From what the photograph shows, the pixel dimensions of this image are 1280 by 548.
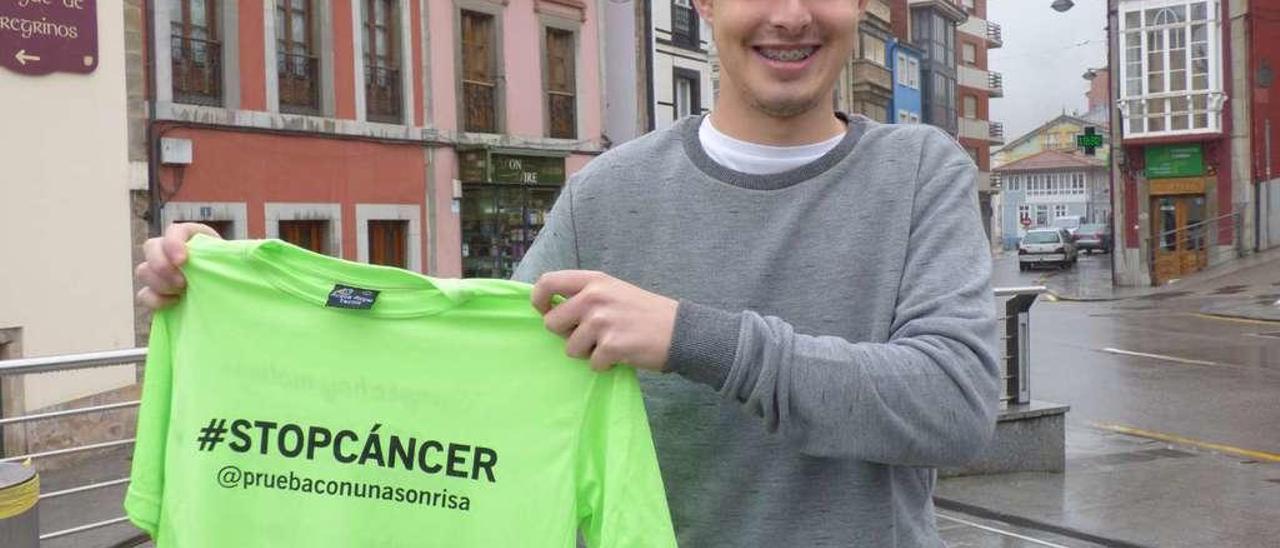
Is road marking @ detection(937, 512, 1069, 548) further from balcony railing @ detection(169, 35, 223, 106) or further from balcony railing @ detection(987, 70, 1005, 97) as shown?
balcony railing @ detection(987, 70, 1005, 97)

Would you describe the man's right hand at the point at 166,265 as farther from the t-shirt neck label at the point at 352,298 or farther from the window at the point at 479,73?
the window at the point at 479,73

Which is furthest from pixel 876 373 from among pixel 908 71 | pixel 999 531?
pixel 908 71

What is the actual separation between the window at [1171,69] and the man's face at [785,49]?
36313mm

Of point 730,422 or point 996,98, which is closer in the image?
point 730,422

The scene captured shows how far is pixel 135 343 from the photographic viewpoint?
1460 cm

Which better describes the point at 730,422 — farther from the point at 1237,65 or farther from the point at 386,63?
the point at 1237,65

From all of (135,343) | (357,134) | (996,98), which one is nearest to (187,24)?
(357,134)

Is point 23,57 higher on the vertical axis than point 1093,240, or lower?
higher

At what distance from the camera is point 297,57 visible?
18.7m

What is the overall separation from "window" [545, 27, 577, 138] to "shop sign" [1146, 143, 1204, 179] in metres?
19.8

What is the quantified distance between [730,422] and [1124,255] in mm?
36120

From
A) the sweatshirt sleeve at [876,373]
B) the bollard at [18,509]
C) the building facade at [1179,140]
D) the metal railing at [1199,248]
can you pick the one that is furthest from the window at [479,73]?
the sweatshirt sleeve at [876,373]

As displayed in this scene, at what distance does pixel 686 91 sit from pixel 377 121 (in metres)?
11.3

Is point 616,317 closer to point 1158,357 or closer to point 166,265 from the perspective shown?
point 166,265
